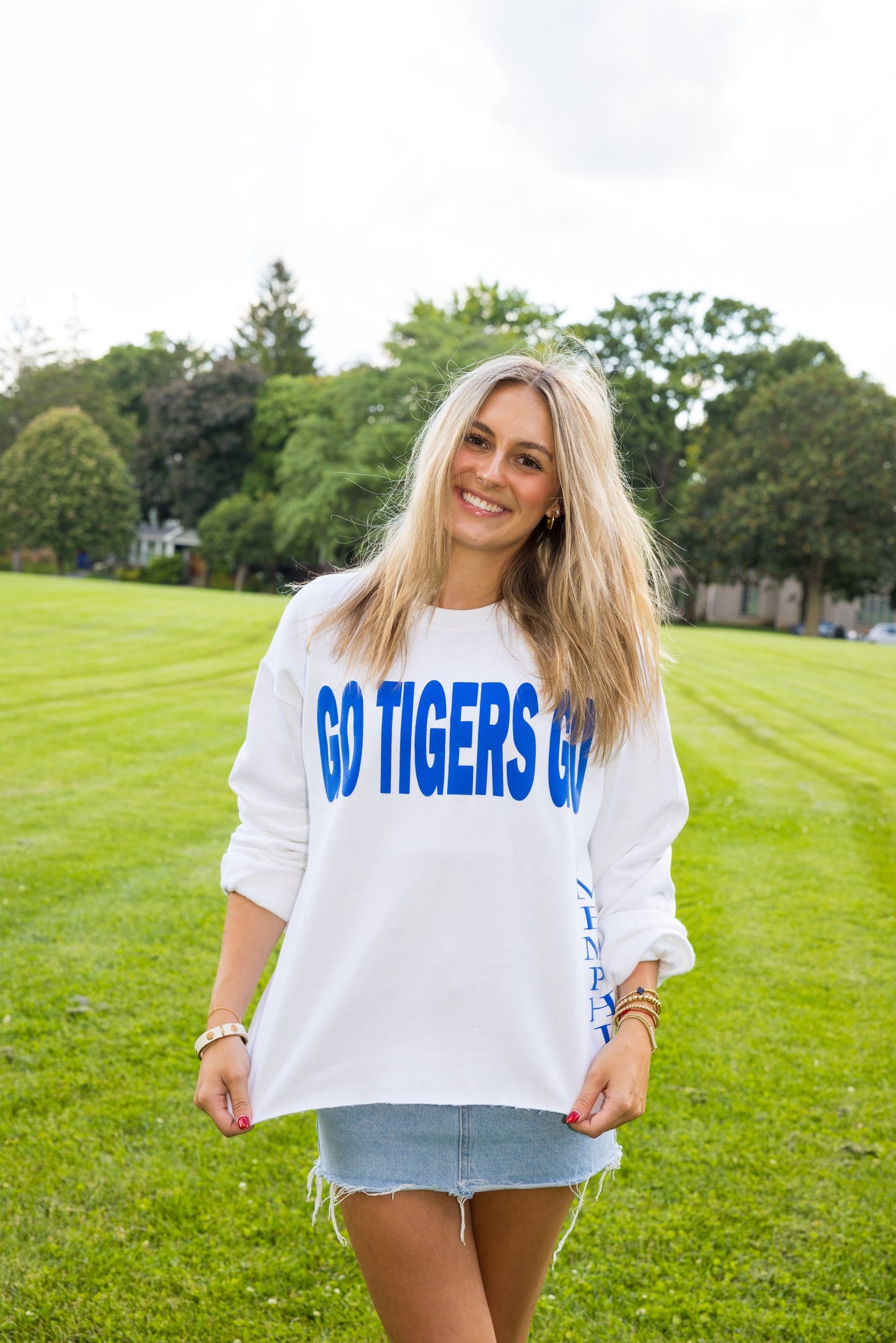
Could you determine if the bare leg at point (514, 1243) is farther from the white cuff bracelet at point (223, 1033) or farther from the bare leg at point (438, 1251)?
the white cuff bracelet at point (223, 1033)

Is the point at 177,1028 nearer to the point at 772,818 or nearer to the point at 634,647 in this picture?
the point at 634,647

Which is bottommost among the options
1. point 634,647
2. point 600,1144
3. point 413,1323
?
point 413,1323

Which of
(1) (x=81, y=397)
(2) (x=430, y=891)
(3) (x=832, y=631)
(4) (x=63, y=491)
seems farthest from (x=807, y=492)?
(2) (x=430, y=891)

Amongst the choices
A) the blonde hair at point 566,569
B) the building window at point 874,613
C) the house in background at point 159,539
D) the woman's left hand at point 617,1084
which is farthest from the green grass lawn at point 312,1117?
the house in background at point 159,539

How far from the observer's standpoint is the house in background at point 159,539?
65.4 m

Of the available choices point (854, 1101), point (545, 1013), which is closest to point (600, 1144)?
point (545, 1013)

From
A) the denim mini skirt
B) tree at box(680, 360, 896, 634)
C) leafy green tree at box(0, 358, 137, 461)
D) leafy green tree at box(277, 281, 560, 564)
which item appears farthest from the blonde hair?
leafy green tree at box(0, 358, 137, 461)

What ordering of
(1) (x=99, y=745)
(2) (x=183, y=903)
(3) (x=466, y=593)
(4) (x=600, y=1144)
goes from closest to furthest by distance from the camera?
(4) (x=600, y=1144)
(3) (x=466, y=593)
(2) (x=183, y=903)
(1) (x=99, y=745)

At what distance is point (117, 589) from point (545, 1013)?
1150 inches

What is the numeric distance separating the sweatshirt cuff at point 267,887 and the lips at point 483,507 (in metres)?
0.74

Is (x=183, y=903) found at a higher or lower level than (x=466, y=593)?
lower

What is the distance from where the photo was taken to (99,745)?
10.5 meters

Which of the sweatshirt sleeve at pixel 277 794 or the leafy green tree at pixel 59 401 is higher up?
the leafy green tree at pixel 59 401

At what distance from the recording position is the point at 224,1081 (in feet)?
5.89
